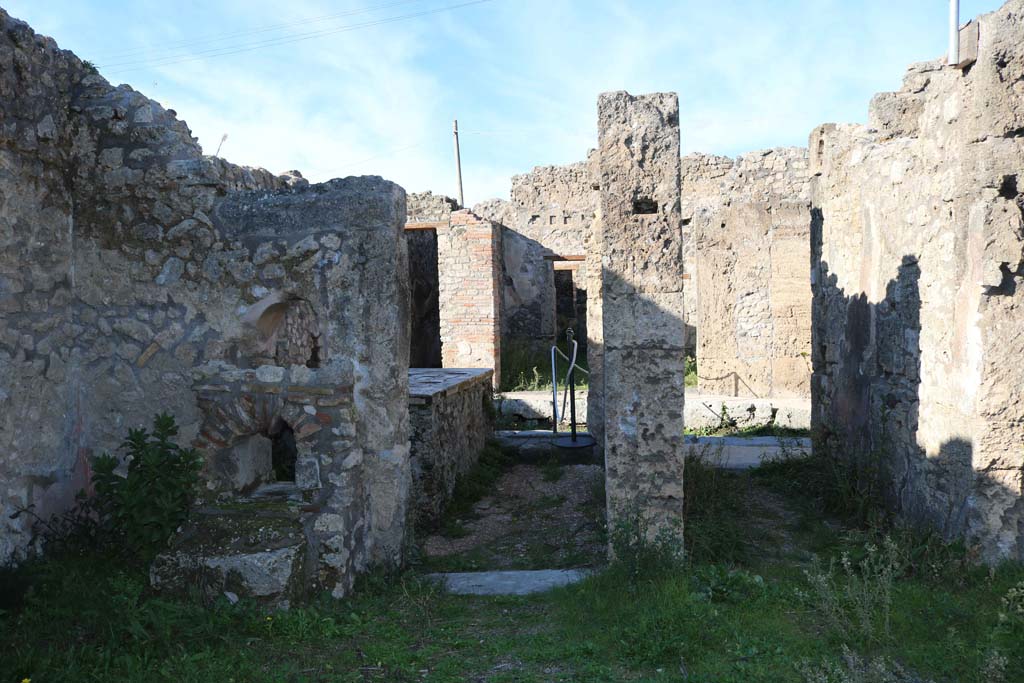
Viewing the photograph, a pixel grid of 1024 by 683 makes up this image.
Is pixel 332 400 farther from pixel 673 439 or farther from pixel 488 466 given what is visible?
pixel 488 466

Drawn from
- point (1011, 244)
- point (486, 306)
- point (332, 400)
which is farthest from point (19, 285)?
point (486, 306)

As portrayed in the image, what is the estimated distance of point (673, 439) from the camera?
445 cm

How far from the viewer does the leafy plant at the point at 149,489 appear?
13.3 ft

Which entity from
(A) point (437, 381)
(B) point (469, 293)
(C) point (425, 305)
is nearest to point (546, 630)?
(A) point (437, 381)

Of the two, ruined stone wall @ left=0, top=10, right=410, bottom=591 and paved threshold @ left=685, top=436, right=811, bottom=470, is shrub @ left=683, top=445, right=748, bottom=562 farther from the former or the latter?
ruined stone wall @ left=0, top=10, right=410, bottom=591

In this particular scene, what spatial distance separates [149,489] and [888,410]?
5.00m

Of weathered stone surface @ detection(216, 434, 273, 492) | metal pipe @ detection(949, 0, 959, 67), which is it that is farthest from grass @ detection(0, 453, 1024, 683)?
metal pipe @ detection(949, 0, 959, 67)

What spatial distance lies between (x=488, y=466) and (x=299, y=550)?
3.86 m

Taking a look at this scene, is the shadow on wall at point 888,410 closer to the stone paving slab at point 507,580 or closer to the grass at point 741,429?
the grass at point 741,429

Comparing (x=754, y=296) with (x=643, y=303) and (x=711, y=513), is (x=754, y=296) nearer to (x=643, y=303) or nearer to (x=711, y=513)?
(x=711, y=513)

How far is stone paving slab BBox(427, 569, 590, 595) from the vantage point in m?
4.44

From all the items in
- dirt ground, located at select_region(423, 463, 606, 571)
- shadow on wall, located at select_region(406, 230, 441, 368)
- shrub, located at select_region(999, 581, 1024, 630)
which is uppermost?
shadow on wall, located at select_region(406, 230, 441, 368)

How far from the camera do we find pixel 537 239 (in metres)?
19.2

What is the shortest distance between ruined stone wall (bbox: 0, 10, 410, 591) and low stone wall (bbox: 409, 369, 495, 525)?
4.66 ft
